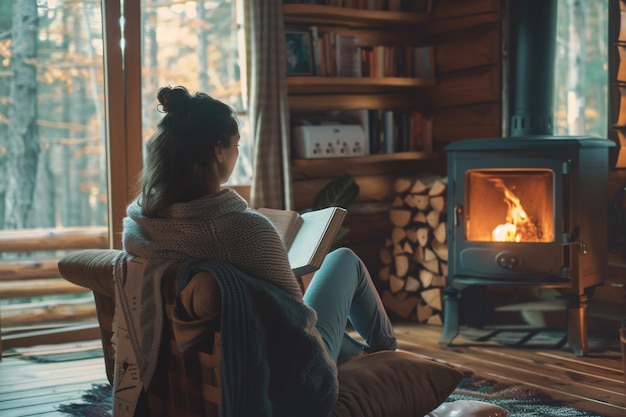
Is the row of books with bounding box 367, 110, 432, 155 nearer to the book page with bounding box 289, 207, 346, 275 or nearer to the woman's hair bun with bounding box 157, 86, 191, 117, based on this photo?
the book page with bounding box 289, 207, 346, 275

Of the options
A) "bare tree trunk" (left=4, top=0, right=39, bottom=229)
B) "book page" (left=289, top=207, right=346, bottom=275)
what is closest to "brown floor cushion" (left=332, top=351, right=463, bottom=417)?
"book page" (left=289, top=207, right=346, bottom=275)

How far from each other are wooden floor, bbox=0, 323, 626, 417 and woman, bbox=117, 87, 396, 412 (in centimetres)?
126

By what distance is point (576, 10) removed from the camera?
4.01 metres

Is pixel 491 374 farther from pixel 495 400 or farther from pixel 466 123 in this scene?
pixel 466 123

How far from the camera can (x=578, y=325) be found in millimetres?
3465

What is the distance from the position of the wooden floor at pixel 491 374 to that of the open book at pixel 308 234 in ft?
3.76

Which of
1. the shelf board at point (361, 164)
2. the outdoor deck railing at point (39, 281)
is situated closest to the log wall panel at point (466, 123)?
the shelf board at point (361, 164)

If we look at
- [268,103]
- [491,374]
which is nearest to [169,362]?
[491,374]

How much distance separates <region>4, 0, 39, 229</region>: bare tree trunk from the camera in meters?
3.57

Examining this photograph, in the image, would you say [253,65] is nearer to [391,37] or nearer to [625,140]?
[391,37]

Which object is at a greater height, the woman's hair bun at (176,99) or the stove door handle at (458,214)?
the woman's hair bun at (176,99)

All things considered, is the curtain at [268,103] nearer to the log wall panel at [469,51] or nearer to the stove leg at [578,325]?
the log wall panel at [469,51]

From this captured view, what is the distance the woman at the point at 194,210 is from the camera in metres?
1.73

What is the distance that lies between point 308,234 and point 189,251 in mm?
506
